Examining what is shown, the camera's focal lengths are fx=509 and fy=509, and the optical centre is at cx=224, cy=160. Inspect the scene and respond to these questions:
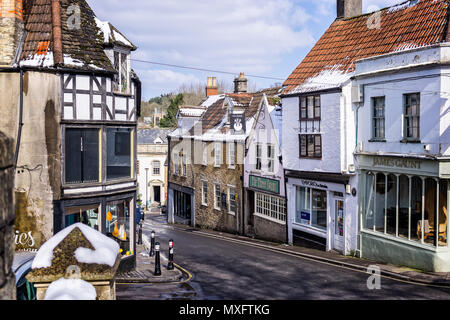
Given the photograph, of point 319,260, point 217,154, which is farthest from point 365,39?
point 217,154

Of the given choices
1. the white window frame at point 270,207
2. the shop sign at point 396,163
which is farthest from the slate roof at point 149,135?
the shop sign at point 396,163

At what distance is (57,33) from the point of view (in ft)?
55.6

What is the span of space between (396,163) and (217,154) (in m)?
17.8

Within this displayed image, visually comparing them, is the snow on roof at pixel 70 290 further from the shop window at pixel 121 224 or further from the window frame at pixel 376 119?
the window frame at pixel 376 119

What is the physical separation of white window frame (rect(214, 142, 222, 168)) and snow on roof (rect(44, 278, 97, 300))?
2894 cm

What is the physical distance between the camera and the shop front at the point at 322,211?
21422 mm

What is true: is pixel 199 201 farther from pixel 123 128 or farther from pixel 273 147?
pixel 123 128

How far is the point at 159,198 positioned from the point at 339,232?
45.9 metres

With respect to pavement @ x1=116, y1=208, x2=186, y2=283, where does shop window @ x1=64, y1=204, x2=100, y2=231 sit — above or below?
above

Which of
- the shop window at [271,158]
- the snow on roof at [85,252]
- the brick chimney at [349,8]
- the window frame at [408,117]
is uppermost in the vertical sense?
the brick chimney at [349,8]

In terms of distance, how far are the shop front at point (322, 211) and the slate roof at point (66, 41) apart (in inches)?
421

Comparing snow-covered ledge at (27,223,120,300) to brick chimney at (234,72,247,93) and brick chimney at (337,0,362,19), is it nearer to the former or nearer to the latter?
brick chimney at (337,0,362,19)

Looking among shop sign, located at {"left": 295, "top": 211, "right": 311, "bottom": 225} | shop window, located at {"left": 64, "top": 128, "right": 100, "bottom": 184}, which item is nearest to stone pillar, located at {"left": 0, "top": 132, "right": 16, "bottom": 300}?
shop window, located at {"left": 64, "top": 128, "right": 100, "bottom": 184}

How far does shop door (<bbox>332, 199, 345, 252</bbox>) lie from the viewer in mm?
22047
